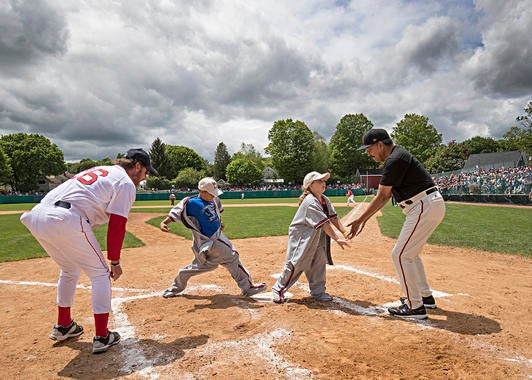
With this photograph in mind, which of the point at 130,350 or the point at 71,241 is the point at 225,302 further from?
the point at 71,241

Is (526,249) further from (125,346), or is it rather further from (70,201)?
(70,201)

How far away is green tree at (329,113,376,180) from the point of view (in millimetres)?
60594

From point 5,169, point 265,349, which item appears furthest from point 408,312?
point 5,169

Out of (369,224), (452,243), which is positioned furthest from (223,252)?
(369,224)

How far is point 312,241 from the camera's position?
15.5 ft

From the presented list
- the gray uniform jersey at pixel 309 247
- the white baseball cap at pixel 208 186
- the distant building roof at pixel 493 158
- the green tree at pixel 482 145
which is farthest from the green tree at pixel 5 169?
the green tree at pixel 482 145

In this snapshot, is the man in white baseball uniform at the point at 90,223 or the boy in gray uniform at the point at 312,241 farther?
the boy in gray uniform at the point at 312,241

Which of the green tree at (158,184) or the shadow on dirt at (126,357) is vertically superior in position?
the green tree at (158,184)

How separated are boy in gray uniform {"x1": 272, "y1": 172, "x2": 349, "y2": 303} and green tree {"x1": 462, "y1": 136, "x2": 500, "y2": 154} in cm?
9411

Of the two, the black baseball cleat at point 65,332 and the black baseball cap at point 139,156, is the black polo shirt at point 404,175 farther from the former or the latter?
the black baseball cleat at point 65,332

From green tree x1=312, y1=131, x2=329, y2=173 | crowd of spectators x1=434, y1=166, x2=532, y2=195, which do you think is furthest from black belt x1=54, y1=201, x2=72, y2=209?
green tree x1=312, y1=131, x2=329, y2=173

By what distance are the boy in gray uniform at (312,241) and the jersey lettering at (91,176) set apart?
8.46 ft

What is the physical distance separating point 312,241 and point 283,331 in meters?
1.45

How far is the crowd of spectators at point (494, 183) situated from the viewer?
2204 centimetres
